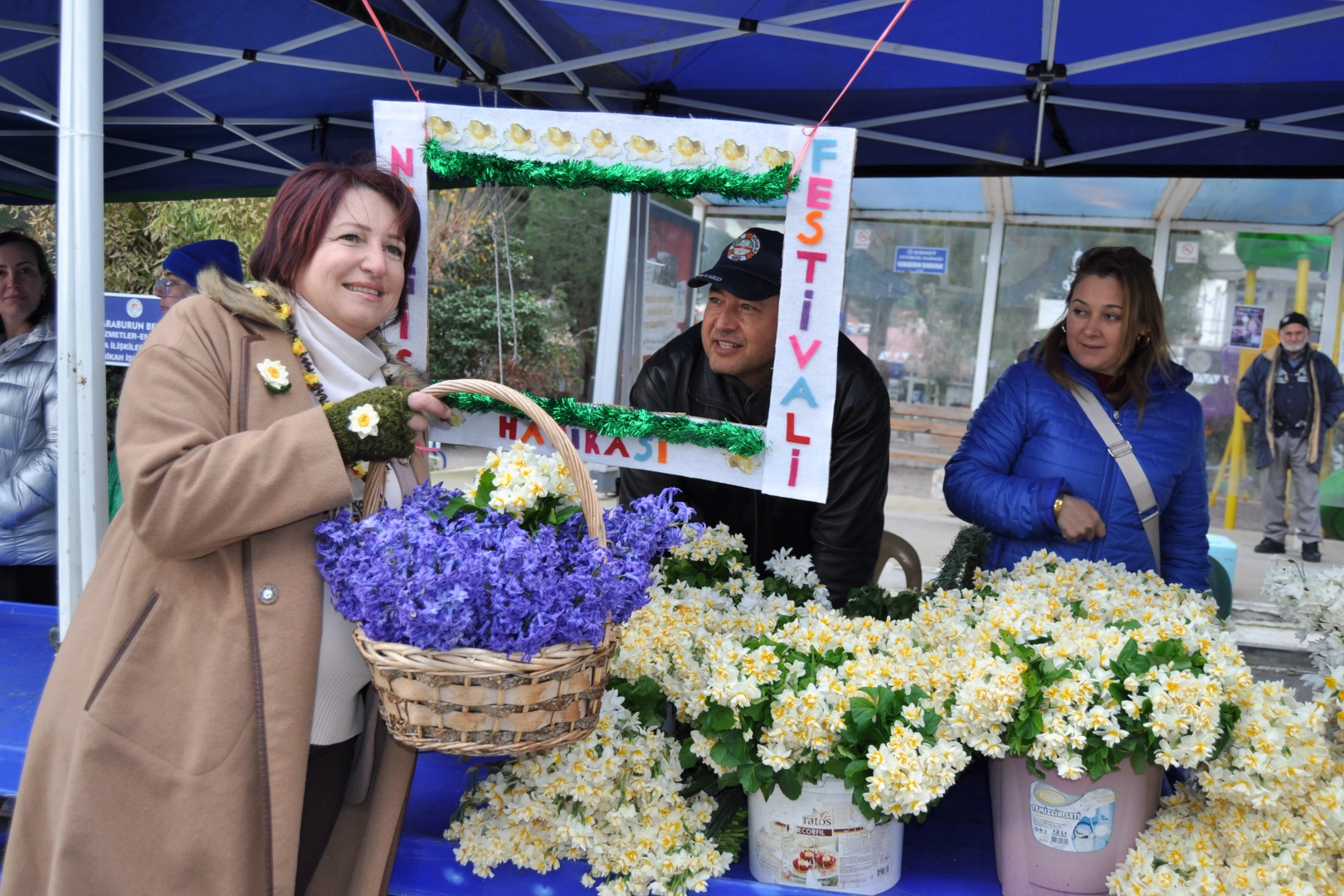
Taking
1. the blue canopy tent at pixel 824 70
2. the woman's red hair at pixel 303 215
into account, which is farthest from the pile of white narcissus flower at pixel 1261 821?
the blue canopy tent at pixel 824 70

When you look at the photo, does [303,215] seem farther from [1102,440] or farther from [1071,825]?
[1102,440]

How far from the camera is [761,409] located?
8.75 ft

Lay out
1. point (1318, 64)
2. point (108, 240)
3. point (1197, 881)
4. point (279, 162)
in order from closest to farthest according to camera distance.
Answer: point (1197, 881)
point (1318, 64)
point (279, 162)
point (108, 240)

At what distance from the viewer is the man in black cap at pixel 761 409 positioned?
258 centimetres

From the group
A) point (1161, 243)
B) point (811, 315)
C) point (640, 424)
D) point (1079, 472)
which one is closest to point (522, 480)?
point (640, 424)

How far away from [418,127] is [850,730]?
156cm

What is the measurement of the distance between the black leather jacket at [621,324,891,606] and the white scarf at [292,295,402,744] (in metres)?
1.18

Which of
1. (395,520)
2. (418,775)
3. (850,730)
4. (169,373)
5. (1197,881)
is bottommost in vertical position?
(418,775)

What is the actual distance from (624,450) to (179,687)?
1.00 m

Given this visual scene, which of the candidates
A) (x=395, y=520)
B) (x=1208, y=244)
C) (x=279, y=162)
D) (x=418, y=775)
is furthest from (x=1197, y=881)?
(x=1208, y=244)

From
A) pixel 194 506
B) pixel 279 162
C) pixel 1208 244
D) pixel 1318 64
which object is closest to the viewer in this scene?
Result: pixel 194 506

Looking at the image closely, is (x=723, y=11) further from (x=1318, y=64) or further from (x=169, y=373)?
(x=169, y=373)

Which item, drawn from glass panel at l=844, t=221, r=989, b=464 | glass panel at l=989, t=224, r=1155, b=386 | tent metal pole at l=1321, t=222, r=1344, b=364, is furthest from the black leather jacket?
tent metal pole at l=1321, t=222, r=1344, b=364

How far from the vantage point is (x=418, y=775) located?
2.16 m
